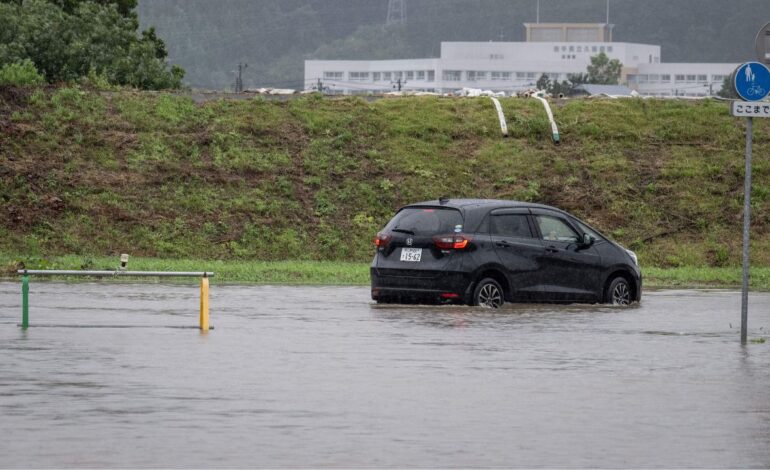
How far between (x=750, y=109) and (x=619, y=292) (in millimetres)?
6445

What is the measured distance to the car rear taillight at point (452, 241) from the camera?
22.4 m

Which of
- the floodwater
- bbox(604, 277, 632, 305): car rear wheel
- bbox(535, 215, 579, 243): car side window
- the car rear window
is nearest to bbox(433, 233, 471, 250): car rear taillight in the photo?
the car rear window

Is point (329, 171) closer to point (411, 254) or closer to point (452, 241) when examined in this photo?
point (411, 254)

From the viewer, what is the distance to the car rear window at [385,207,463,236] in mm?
22656

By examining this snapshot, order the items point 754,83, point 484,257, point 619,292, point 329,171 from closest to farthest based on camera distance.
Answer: point 754,83
point 484,257
point 619,292
point 329,171

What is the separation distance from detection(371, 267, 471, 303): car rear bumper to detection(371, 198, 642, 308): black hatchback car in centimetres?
1

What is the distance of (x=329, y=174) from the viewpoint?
40.6 meters

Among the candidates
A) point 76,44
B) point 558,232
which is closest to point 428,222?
point 558,232

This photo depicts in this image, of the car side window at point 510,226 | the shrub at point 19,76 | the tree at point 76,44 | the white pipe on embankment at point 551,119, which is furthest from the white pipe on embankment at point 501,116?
the car side window at point 510,226

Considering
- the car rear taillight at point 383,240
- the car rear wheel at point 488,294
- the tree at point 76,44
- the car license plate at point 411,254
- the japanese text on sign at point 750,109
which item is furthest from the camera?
the tree at point 76,44

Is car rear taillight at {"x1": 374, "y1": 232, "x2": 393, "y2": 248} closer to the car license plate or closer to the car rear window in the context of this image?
the car rear window

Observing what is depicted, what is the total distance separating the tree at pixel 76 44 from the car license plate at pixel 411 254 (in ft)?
83.9

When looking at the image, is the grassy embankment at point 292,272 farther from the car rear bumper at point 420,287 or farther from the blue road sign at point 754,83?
the blue road sign at point 754,83

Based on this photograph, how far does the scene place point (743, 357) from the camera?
17297 millimetres
